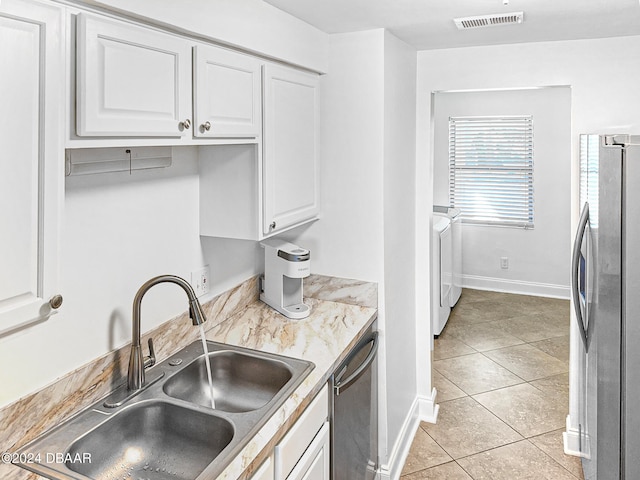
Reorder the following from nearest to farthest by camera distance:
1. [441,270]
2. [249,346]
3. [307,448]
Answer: [307,448]
[249,346]
[441,270]

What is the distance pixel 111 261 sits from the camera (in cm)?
166

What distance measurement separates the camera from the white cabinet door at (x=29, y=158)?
97cm

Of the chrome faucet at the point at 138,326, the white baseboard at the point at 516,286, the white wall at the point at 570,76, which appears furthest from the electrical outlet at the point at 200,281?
the white baseboard at the point at 516,286

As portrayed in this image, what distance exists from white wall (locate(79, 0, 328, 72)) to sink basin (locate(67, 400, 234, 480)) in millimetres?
1134

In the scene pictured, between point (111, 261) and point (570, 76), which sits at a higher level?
point (570, 76)

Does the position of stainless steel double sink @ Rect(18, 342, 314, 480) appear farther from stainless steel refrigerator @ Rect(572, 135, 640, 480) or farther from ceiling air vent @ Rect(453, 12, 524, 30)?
ceiling air vent @ Rect(453, 12, 524, 30)

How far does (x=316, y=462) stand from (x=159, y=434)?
54 centimetres

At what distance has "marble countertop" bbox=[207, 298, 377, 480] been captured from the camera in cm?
145

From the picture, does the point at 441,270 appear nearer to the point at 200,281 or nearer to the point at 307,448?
the point at 200,281

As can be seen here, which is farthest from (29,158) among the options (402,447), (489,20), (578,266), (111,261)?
(402,447)

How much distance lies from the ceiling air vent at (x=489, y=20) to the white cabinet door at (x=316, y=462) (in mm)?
1733

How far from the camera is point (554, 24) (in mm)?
2225

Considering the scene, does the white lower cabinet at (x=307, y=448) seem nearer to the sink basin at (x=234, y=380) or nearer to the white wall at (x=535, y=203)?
the sink basin at (x=234, y=380)

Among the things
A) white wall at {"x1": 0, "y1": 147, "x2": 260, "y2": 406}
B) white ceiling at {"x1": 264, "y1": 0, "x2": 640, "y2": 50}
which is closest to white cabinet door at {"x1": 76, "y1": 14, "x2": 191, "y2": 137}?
white wall at {"x1": 0, "y1": 147, "x2": 260, "y2": 406}
